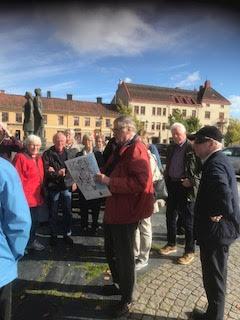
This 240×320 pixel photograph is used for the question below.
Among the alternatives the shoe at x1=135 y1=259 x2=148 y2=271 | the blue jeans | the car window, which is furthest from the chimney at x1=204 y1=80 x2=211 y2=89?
the shoe at x1=135 y1=259 x2=148 y2=271

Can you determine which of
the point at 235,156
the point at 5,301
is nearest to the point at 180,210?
the point at 5,301

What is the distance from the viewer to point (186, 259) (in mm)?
5289

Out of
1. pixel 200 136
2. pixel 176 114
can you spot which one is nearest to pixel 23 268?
pixel 200 136

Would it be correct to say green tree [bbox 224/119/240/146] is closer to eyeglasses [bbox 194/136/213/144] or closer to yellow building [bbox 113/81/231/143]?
yellow building [bbox 113/81/231/143]

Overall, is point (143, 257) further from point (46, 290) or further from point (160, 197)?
point (46, 290)

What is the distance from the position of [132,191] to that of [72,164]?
3.60ft

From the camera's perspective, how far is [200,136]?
3512 millimetres

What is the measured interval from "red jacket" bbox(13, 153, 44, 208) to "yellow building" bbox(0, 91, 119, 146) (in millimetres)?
52841

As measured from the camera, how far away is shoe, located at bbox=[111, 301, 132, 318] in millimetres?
3746

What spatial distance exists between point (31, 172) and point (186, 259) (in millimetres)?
2539


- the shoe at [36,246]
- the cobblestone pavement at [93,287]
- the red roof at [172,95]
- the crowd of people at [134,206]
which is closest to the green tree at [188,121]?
the red roof at [172,95]

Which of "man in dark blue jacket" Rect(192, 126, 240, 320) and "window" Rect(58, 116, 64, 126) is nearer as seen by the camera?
"man in dark blue jacket" Rect(192, 126, 240, 320)

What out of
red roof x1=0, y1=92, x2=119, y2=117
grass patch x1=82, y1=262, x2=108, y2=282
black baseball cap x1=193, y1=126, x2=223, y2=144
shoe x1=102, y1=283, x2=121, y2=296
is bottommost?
grass patch x1=82, y1=262, x2=108, y2=282

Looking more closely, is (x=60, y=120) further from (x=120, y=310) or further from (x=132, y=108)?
(x=120, y=310)
